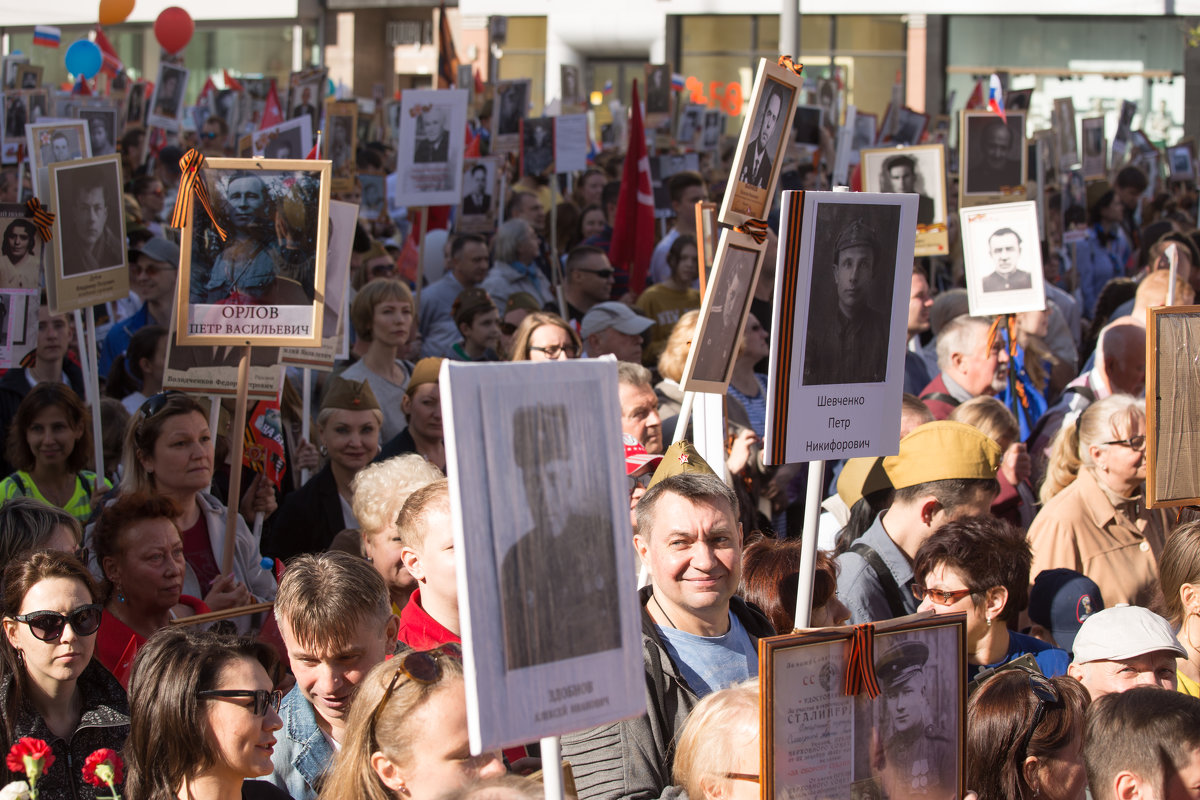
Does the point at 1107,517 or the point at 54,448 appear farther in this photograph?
the point at 54,448

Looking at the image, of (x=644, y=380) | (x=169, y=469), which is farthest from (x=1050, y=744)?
(x=169, y=469)

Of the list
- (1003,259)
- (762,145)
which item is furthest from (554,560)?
(1003,259)

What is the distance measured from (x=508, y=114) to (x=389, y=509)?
27.3 ft

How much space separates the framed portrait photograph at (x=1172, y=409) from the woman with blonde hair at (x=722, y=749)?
1612 mm

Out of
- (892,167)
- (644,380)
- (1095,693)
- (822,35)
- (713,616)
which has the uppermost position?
(822,35)

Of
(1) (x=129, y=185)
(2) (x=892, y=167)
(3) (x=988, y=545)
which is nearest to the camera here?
(3) (x=988, y=545)

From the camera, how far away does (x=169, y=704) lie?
97.8 inches

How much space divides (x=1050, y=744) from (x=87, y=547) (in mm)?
2582

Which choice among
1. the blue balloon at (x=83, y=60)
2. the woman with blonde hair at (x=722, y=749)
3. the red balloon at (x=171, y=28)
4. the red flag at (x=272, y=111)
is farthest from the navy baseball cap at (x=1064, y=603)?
the blue balloon at (x=83, y=60)

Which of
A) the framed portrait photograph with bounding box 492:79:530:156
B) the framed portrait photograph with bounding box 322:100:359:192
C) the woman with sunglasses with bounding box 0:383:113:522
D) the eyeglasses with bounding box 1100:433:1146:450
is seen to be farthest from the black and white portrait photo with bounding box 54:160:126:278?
the framed portrait photograph with bounding box 492:79:530:156

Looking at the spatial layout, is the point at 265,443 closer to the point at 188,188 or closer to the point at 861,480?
the point at 188,188

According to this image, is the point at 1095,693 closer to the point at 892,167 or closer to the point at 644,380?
the point at 644,380

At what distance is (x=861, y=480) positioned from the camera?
412 cm

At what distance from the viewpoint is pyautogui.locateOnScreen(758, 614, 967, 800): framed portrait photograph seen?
2.06 meters
